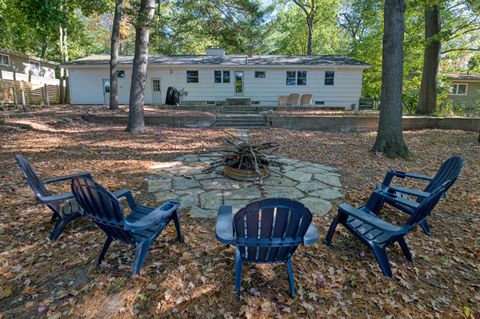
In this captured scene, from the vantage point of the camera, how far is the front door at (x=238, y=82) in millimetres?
18828

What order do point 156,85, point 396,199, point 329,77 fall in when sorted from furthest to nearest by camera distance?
point 156,85
point 329,77
point 396,199

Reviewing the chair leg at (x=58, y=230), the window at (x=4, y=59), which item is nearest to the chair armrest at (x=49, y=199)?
the chair leg at (x=58, y=230)

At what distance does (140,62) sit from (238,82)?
11.1 meters

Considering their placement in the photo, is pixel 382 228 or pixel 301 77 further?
pixel 301 77

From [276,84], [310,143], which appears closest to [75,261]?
[310,143]

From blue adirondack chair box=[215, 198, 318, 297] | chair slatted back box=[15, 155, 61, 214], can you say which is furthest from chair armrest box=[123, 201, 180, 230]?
chair slatted back box=[15, 155, 61, 214]

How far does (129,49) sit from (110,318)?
43.8m

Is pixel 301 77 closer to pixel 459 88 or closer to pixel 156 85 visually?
pixel 156 85

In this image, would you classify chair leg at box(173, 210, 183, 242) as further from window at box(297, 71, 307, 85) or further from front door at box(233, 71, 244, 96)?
window at box(297, 71, 307, 85)

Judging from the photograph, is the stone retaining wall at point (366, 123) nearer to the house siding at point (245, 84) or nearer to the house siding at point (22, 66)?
the house siding at point (245, 84)

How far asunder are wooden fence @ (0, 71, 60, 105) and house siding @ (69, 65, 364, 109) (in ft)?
9.55

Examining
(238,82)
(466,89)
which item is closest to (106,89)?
(238,82)

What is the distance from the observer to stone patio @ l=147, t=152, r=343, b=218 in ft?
13.2

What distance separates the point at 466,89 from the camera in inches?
1064
